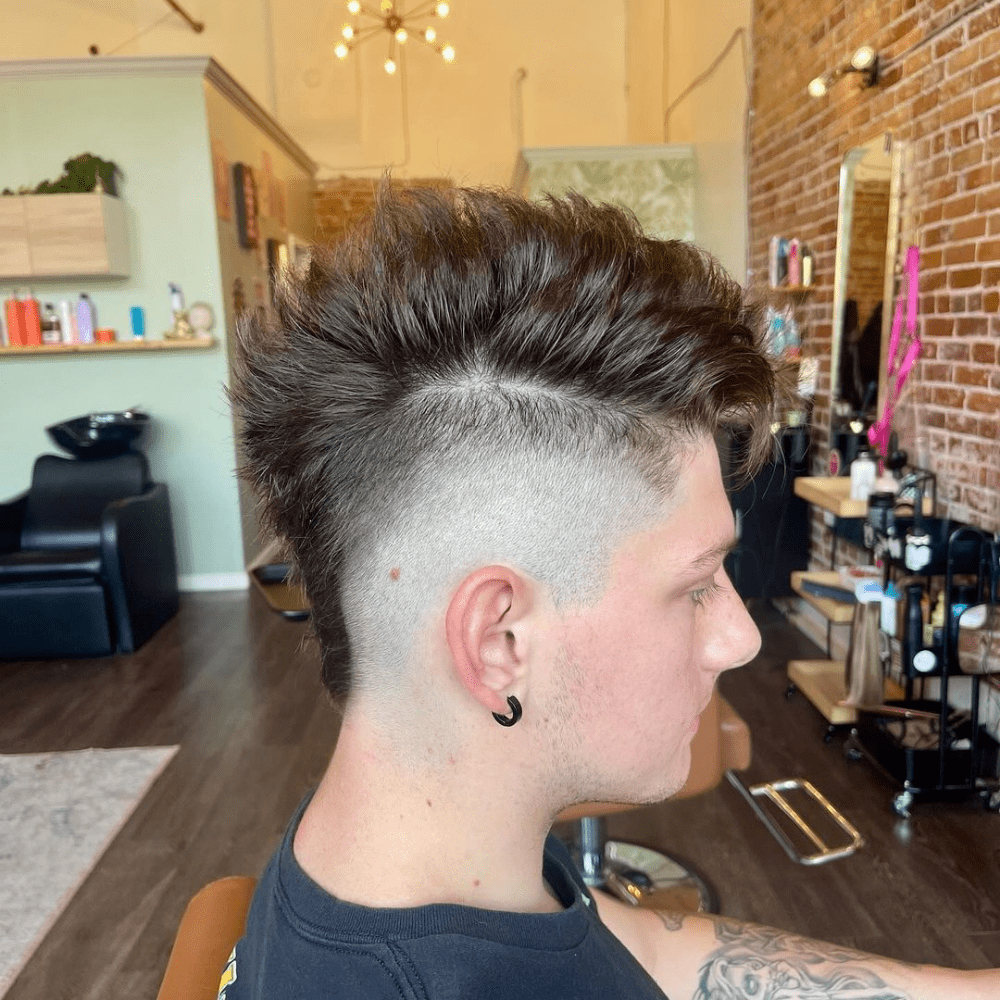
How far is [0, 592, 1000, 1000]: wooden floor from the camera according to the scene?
1859 millimetres

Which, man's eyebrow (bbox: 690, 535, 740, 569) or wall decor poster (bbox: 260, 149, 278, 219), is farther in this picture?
wall decor poster (bbox: 260, 149, 278, 219)

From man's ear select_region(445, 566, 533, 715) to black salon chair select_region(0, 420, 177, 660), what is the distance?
352cm

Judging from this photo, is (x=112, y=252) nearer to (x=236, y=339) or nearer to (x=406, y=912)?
(x=236, y=339)

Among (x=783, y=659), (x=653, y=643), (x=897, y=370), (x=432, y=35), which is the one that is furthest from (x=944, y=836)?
(x=432, y=35)

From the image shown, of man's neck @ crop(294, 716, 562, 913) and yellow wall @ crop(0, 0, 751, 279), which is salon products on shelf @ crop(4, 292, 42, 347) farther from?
man's neck @ crop(294, 716, 562, 913)

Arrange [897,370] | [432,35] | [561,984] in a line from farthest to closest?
[432,35], [897,370], [561,984]

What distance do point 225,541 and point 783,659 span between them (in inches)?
117

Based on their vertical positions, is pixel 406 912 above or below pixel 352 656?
below

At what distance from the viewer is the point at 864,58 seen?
9.59ft

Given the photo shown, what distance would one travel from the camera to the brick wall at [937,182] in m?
2.40

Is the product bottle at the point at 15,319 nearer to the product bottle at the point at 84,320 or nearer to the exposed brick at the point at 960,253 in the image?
the product bottle at the point at 84,320

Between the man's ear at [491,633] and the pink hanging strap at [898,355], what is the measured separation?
2646 millimetres

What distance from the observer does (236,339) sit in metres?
0.71

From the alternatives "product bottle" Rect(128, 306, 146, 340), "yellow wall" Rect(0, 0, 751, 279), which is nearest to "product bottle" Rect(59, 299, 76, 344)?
"product bottle" Rect(128, 306, 146, 340)
